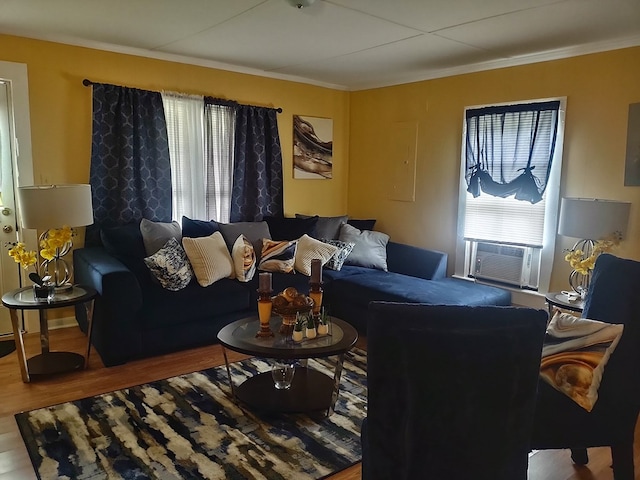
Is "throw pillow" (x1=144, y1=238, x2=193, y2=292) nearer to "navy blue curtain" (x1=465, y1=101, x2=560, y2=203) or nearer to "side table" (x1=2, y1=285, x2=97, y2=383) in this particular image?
"side table" (x1=2, y1=285, x2=97, y2=383)

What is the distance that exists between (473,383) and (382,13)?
7.82 feet

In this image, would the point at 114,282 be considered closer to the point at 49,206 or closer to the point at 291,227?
the point at 49,206

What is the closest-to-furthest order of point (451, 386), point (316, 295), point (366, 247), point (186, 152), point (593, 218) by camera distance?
1. point (451, 386)
2. point (316, 295)
3. point (593, 218)
4. point (186, 152)
5. point (366, 247)

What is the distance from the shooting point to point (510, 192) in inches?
167

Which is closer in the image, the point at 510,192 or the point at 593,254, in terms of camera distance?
the point at 593,254

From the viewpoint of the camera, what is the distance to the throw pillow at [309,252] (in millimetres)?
4398

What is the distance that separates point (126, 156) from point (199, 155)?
2.32 ft

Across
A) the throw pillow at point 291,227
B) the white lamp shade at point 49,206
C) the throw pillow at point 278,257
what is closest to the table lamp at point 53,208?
the white lamp shade at point 49,206

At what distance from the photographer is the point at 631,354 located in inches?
78.8

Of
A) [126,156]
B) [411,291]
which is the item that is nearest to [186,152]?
[126,156]

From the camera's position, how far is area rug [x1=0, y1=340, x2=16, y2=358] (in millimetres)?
3662

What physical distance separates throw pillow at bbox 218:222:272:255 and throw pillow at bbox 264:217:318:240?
16 centimetres

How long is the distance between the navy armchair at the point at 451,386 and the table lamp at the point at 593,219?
207 cm

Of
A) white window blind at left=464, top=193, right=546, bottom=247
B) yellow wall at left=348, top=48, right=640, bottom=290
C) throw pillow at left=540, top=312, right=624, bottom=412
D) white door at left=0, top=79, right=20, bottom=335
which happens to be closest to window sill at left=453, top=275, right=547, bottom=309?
yellow wall at left=348, top=48, right=640, bottom=290
